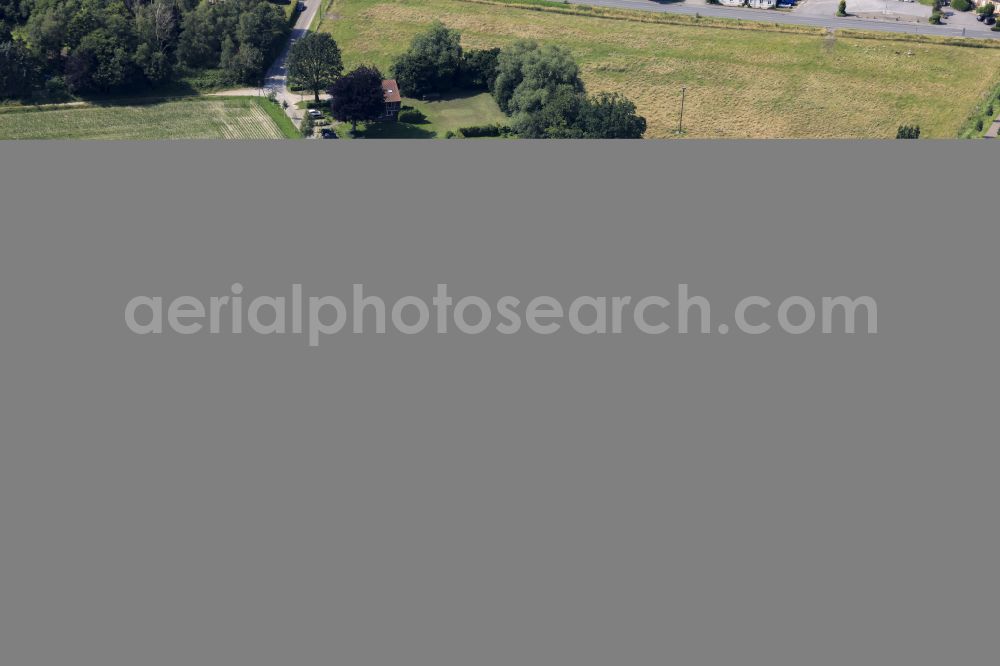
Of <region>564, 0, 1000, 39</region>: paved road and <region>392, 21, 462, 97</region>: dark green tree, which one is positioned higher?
<region>564, 0, 1000, 39</region>: paved road

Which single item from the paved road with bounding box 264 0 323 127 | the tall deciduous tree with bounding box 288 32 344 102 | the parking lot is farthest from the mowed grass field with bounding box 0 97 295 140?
the parking lot

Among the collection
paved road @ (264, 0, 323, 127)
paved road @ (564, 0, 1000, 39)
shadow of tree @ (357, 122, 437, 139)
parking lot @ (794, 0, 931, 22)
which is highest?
parking lot @ (794, 0, 931, 22)

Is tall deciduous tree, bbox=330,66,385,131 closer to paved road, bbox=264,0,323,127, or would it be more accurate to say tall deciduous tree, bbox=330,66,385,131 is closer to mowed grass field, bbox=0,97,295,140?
mowed grass field, bbox=0,97,295,140

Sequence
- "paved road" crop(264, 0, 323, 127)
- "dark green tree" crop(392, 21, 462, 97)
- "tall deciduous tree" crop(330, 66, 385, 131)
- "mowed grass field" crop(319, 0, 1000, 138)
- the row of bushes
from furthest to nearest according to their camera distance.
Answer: "dark green tree" crop(392, 21, 462, 97) → "paved road" crop(264, 0, 323, 127) → "mowed grass field" crop(319, 0, 1000, 138) → the row of bushes → "tall deciduous tree" crop(330, 66, 385, 131)

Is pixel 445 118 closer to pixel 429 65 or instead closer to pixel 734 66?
pixel 429 65

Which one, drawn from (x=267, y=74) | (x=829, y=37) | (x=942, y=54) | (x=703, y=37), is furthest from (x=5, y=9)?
(x=942, y=54)

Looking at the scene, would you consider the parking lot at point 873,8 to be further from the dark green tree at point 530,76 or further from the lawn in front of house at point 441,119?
the lawn in front of house at point 441,119

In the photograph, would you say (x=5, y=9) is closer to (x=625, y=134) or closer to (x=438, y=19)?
(x=438, y=19)
